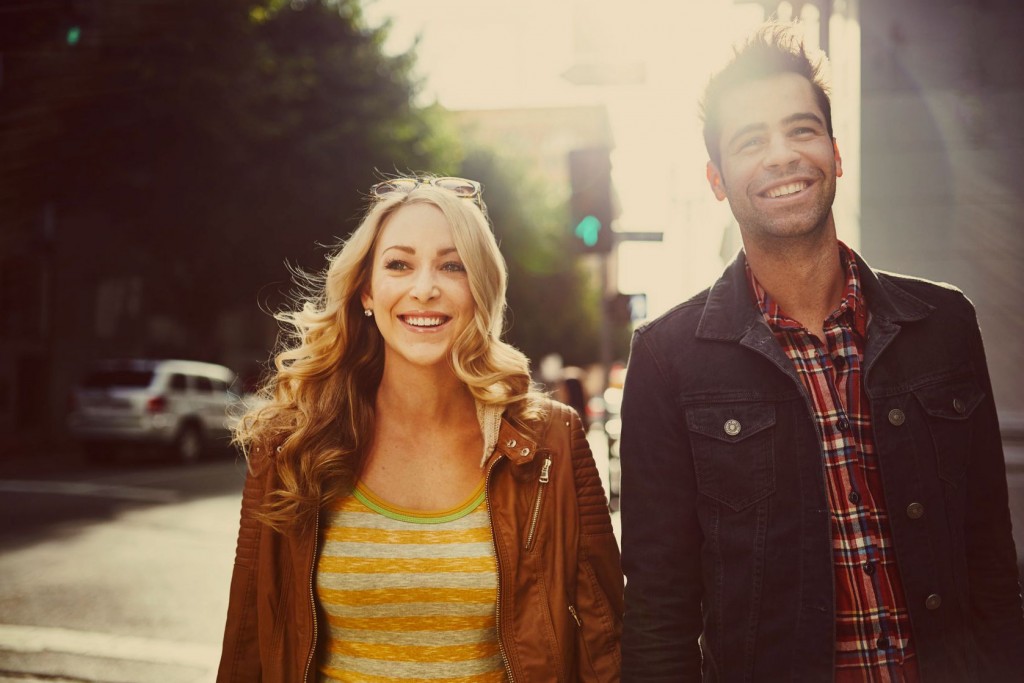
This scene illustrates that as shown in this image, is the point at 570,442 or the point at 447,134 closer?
the point at 570,442

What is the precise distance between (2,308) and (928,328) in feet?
81.5

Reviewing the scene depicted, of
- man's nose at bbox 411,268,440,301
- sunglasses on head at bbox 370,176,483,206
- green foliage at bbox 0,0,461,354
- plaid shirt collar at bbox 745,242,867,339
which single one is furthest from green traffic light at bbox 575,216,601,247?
green foliage at bbox 0,0,461,354

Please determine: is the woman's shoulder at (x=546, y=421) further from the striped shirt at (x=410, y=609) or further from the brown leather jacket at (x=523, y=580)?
the striped shirt at (x=410, y=609)

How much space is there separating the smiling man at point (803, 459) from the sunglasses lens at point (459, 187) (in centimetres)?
95

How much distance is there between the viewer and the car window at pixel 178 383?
1859 cm

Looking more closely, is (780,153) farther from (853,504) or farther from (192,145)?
(192,145)

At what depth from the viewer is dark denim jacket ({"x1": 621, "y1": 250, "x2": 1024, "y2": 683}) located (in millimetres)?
2197

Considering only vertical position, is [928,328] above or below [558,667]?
above

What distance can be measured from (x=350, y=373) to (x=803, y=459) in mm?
1514

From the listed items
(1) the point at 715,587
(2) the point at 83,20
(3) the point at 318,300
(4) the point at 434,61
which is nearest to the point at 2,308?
(2) the point at 83,20

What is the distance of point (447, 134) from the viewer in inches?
907

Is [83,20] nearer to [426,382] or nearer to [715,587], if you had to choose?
[426,382]

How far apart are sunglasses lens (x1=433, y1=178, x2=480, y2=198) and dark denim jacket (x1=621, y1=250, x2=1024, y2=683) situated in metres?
0.98

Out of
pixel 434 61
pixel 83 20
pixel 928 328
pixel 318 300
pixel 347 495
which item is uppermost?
pixel 434 61
